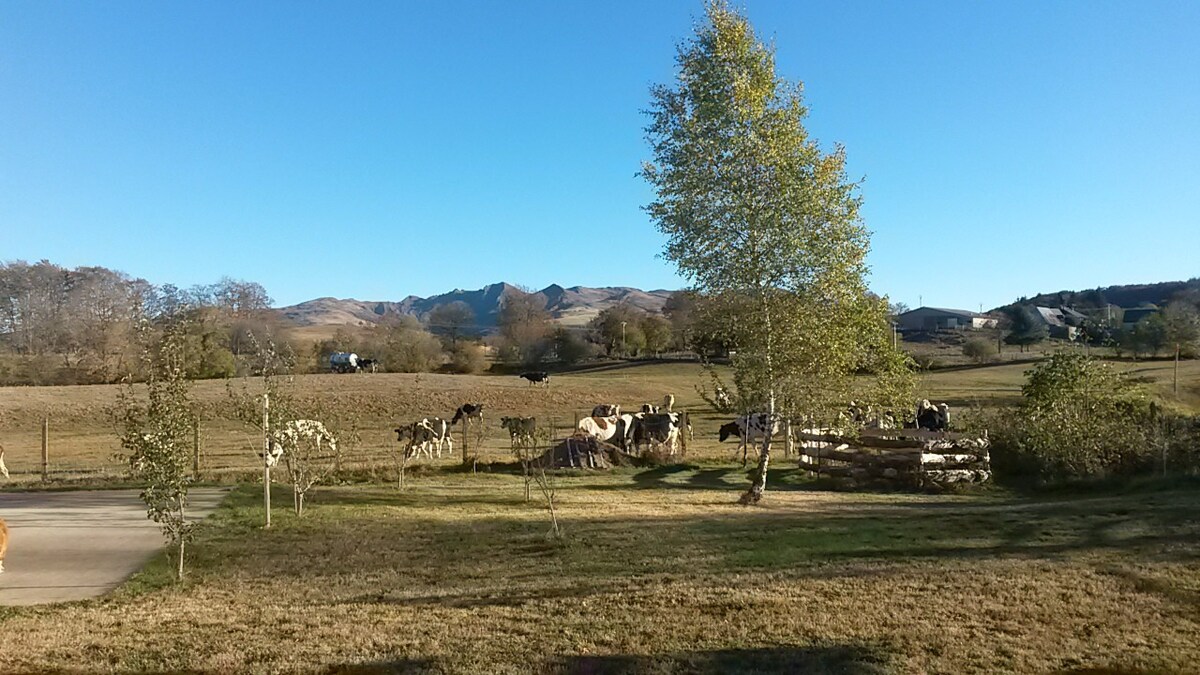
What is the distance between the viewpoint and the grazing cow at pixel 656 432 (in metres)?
23.2

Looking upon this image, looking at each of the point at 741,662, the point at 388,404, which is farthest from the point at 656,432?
the point at 388,404

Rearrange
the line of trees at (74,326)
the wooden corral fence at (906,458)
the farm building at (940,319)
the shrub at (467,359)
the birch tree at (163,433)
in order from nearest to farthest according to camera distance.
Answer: the birch tree at (163,433), the wooden corral fence at (906,458), the line of trees at (74,326), the shrub at (467,359), the farm building at (940,319)

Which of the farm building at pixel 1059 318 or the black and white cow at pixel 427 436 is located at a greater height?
the farm building at pixel 1059 318

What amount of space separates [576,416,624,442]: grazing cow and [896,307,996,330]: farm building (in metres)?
89.9

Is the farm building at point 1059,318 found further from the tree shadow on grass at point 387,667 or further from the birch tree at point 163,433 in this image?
the tree shadow on grass at point 387,667

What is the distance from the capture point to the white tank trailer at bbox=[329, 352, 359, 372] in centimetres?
6640

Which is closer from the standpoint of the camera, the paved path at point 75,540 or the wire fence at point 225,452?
the paved path at point 75,540

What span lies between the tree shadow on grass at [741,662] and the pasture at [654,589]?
2 cm

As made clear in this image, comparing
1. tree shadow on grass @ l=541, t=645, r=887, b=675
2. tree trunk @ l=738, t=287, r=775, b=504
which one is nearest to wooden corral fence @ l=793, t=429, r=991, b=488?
tree trunk @ l=738, t=287, r=775, b=504

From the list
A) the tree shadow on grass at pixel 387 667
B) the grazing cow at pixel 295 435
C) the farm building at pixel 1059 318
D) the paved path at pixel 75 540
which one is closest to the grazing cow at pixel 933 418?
the grazing cow at pixel 295 435

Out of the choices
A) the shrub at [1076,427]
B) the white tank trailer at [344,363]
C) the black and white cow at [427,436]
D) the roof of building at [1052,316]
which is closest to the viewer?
the shrub at [1076,427]

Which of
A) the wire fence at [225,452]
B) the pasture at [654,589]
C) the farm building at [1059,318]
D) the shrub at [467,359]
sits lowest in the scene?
the pasture at [654,589]

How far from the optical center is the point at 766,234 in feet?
51.8

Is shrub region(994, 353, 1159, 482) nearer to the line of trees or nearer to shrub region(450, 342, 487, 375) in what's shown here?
the line of trees
